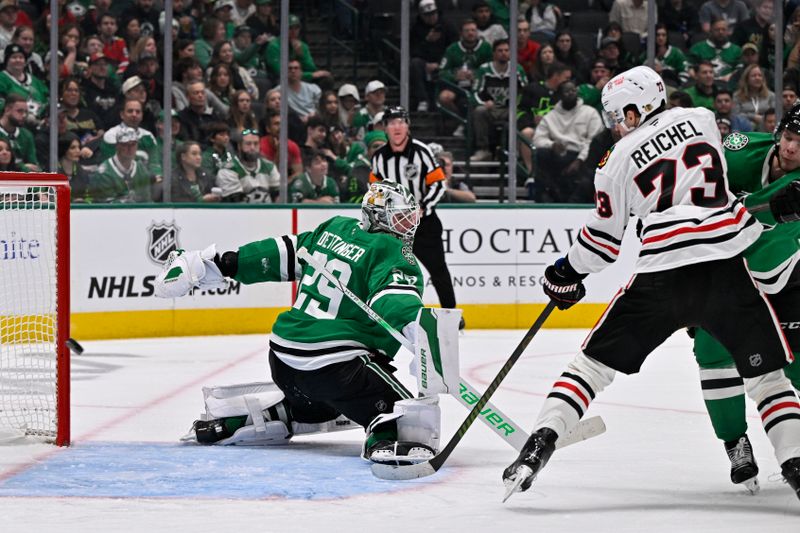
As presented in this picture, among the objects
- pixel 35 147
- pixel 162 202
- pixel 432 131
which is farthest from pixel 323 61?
pixel 35 147

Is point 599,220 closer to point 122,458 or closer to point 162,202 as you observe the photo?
point 122,458

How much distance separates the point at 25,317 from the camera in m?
5.41

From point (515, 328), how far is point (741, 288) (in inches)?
202

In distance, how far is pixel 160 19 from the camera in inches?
299

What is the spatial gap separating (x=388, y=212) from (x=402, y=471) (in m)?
0.78

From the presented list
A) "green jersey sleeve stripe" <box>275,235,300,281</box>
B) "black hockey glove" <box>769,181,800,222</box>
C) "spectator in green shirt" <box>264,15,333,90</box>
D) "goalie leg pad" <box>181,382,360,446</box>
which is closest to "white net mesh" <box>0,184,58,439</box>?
"goalie leg pad" <box>181,382,360,446</box>


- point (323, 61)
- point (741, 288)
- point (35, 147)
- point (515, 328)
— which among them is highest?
point (323, 61)

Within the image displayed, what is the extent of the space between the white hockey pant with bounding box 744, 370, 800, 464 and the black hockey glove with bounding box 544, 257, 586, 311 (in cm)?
49

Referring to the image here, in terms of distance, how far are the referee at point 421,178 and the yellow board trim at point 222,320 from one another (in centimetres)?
91

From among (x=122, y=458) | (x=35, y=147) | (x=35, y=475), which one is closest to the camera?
(x=35, y=475)

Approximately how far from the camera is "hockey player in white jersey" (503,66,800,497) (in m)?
3.11

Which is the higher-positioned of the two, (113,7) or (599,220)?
(113,7)

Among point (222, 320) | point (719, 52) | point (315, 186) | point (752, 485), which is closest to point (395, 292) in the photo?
point (752, 485)

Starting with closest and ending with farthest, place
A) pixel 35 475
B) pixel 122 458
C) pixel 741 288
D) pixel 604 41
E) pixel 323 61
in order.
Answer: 1. pixel 741 288
2. pixel 35 475
3. pixel 122 458
4. pixel 323 61
5. pixel 604 41
